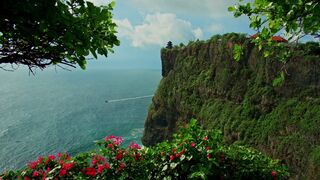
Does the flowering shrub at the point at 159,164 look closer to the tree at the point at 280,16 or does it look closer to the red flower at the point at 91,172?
the red flower at the point at 91,172

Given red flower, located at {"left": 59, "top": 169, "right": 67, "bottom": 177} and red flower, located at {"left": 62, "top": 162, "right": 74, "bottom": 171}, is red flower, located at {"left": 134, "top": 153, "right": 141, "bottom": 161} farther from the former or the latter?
red flower, located at {"left": 59, "top": 169, "right": 67, "bottom": 177}

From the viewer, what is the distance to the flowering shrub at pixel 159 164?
7.21m

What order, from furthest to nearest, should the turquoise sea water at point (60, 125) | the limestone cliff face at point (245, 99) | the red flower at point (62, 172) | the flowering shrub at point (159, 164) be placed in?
the turquoise sea water at point (60, 125)
the limestone cliff face at point (245, 99)
the flowering shrub at point (159, 164)
the red flower at point (62, 172)

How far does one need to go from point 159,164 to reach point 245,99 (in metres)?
35.2

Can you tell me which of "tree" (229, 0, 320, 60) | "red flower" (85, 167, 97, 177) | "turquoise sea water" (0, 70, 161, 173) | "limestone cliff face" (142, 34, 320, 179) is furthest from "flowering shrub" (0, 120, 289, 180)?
"turquoise sea water" (0, 70, 161, 173)

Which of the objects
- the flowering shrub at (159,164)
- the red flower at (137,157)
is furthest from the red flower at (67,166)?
the red flower at (137,157)

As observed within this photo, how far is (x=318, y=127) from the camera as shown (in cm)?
2920

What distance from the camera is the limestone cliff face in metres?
30.8

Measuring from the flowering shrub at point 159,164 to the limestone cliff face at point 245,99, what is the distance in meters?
22.6

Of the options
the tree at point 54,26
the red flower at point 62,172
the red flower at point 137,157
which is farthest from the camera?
the red flower at point 137,157

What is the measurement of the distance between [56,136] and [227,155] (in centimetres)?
7096

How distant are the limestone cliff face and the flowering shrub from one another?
74.2ft

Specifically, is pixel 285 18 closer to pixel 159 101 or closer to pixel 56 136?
pixel 159 101

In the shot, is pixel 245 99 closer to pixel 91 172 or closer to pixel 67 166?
pixel 91 172
